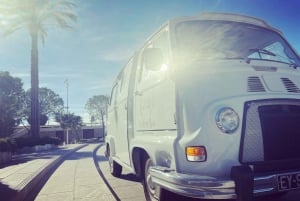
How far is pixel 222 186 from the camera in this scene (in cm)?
291

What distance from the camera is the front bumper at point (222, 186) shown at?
9.41 feet

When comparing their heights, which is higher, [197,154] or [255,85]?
[255,85]

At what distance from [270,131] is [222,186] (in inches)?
30.7

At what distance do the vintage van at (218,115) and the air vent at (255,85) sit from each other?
1 centimetres

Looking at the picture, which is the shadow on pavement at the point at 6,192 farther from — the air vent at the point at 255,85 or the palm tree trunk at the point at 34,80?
the palm tree trunk at the point at 34,80

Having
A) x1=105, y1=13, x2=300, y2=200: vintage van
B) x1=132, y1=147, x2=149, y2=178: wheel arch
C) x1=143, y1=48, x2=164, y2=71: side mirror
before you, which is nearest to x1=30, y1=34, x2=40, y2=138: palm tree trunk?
x1=132, y1=147, x2=149, y2=178: wheel arch

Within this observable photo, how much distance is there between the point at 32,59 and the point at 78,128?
46.4 metres

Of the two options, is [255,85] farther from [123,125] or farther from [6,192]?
[6,192]

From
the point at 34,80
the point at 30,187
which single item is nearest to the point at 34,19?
the point at 34,80

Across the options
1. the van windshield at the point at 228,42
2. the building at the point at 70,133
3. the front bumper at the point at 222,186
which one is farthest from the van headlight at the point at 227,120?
the building at the point at 70,133

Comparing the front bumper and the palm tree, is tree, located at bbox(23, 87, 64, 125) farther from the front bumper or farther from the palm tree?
the front bumper

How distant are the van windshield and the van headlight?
3.02 ft

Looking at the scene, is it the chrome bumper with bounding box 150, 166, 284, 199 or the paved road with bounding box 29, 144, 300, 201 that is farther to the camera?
the paved road with bounding box 29, 144, 300, 201

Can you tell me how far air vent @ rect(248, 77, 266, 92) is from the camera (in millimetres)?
3278
